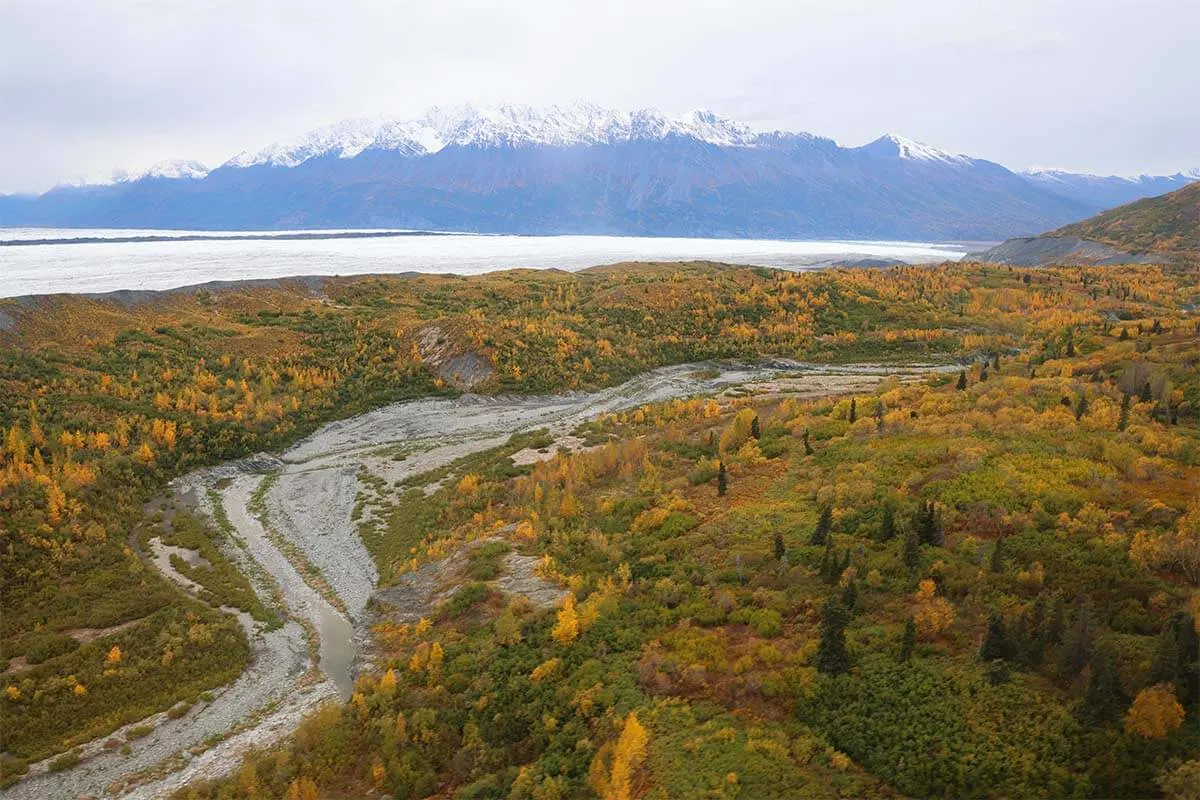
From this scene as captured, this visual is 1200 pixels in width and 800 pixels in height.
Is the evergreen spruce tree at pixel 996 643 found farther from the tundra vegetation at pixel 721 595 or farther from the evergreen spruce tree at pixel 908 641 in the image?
the evergreen spruce tree at pixel 908 641

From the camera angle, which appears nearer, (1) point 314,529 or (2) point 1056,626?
(2) point 1056,626

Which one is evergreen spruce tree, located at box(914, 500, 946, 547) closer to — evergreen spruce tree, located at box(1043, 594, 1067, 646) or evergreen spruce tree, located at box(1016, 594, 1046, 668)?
evergreen spruce tree, located at box(1016, 594, 1046, 668)

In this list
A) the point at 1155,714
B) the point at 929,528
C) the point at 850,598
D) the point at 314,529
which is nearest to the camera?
the point at 1155,714

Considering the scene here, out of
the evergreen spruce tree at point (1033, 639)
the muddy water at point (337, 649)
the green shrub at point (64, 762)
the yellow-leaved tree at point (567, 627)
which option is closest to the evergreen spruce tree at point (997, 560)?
the evergreen spruce tree at point (1033, 639)

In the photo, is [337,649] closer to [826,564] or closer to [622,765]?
[622,765]

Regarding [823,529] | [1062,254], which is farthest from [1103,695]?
[1062,254]

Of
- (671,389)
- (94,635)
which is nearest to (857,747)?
Result: (94,635)
